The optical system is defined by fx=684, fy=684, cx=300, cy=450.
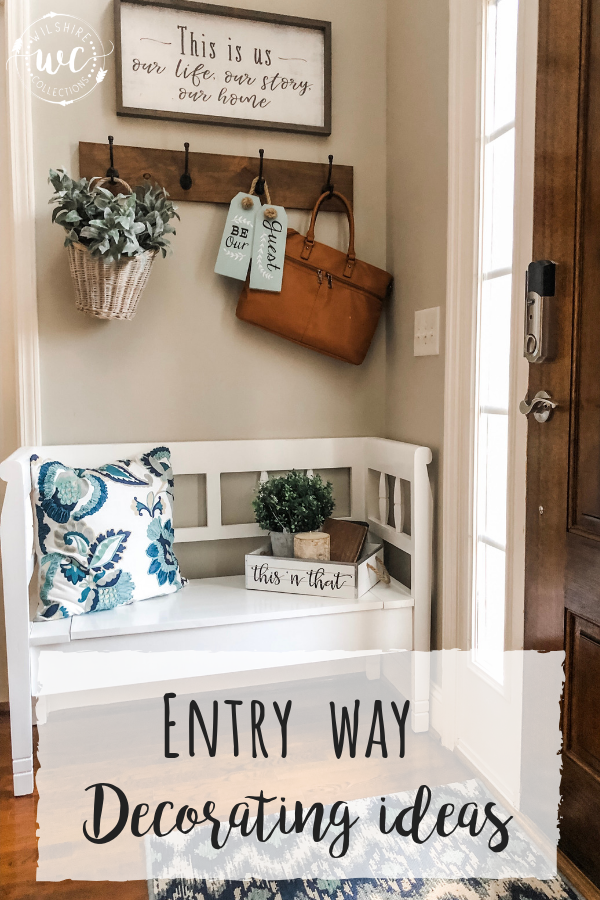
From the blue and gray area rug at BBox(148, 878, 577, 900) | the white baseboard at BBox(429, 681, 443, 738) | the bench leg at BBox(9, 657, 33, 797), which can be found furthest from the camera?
the white baseboard at BBox(429, 681, 443, 738)

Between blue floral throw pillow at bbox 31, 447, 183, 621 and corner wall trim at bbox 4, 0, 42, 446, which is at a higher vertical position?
corner wall trim at bbox 4, 0, 42, 446

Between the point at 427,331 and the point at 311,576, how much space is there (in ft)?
2.32

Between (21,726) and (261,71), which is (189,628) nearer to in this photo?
(21,726)

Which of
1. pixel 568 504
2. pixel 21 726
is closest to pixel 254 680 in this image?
pixel 21 726

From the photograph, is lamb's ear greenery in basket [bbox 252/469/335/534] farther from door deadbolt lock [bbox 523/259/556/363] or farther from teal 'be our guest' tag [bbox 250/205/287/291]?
door deadbolt lock [bbox 523/259/556/363]

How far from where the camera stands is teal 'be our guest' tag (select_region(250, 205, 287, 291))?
189cm

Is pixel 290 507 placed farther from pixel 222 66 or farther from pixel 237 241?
pixel 222 66

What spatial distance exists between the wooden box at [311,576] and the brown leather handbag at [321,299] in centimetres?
62

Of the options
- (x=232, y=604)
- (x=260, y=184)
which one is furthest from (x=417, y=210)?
(x=232, y=604)

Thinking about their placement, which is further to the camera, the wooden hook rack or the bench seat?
the wooden hook rack

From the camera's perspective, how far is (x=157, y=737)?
1785 millimetres

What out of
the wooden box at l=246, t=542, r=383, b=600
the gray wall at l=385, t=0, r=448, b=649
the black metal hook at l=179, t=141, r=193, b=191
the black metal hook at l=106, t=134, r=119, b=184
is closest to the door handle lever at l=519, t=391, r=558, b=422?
the gray wall at l=385, t=0, r=448, b=649

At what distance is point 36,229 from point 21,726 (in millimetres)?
1231

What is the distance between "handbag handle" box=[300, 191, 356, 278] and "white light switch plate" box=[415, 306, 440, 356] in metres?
0.24
